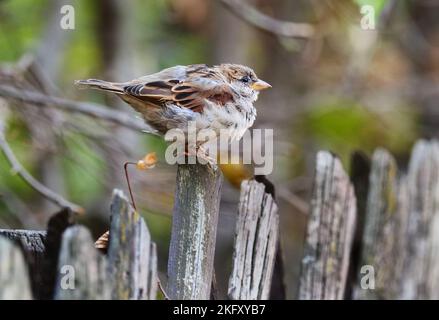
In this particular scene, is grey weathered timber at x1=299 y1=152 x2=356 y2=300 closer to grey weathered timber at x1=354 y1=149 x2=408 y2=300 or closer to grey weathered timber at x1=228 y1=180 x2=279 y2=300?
grey weathered timber at x1=354 y1=149 x2=408 y2=300

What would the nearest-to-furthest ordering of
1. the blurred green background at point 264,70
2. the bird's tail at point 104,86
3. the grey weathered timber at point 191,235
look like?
the grey weathered timber at point 191,235 < the bird's tail at point 104,86 < the blurred green background at point 264,70

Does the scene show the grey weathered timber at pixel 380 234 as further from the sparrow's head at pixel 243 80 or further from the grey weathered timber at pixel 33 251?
the grey weathered timber at pixel 33 251

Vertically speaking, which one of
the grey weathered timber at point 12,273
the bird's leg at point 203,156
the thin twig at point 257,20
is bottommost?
the grey weathered timber at point 12,273

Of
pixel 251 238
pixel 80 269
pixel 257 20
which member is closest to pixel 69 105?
pixel 251 238

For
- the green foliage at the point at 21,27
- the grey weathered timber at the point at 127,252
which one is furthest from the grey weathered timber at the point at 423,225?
the green foliage at the point at 21,27

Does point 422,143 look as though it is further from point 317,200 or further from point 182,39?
point 182,39

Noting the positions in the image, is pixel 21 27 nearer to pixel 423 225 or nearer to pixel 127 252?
pixel 423 225

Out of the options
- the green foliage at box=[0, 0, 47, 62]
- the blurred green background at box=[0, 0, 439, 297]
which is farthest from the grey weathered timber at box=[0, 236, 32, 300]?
the green foliage at box=[0, 0, 47, 62]

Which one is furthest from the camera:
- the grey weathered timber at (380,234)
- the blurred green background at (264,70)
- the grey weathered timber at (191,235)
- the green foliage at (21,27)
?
the green foliage at (21,27)
